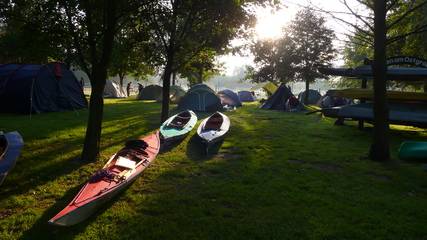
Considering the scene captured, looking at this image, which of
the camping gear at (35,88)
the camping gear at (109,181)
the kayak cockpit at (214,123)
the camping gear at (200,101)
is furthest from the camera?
the camping gear at (200,101)

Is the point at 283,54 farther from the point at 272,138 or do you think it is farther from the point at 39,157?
the point at 39,157

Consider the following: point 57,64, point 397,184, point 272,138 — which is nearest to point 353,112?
point 272,138

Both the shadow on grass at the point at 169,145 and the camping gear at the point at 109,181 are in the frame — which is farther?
the shadow on grass at the point at 169,145

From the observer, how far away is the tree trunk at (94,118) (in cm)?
984

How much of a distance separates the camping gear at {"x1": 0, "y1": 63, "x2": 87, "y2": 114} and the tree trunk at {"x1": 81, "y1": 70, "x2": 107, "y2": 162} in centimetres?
983

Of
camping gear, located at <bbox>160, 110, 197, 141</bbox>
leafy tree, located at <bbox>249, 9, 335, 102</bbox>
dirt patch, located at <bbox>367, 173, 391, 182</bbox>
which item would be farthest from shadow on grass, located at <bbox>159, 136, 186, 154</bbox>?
leafy tree, located at <bbox>249, 9, 335, 102</bbox>

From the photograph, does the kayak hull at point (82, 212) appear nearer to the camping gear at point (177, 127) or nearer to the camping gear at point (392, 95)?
the camping gear at point (177, 127)

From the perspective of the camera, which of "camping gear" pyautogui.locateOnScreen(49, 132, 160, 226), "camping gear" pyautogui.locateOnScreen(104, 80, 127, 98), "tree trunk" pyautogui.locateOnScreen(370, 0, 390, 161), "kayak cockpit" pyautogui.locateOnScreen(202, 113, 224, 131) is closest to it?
"camping gear" pyautogui.locateOnScreen(49, 132, 160, 226)

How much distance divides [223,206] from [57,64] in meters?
16.4

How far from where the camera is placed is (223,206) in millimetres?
6930

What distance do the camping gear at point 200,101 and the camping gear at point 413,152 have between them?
15.1m

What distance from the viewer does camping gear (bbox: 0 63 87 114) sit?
1886 centimetres

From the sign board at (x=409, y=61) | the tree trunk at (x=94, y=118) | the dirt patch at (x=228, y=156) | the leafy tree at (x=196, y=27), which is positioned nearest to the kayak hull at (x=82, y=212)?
the tree trunk at (x=94, y=118)

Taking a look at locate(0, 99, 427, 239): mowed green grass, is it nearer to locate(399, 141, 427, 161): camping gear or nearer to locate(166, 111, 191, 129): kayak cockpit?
locate(399, 141, 427, 161): camping gear
